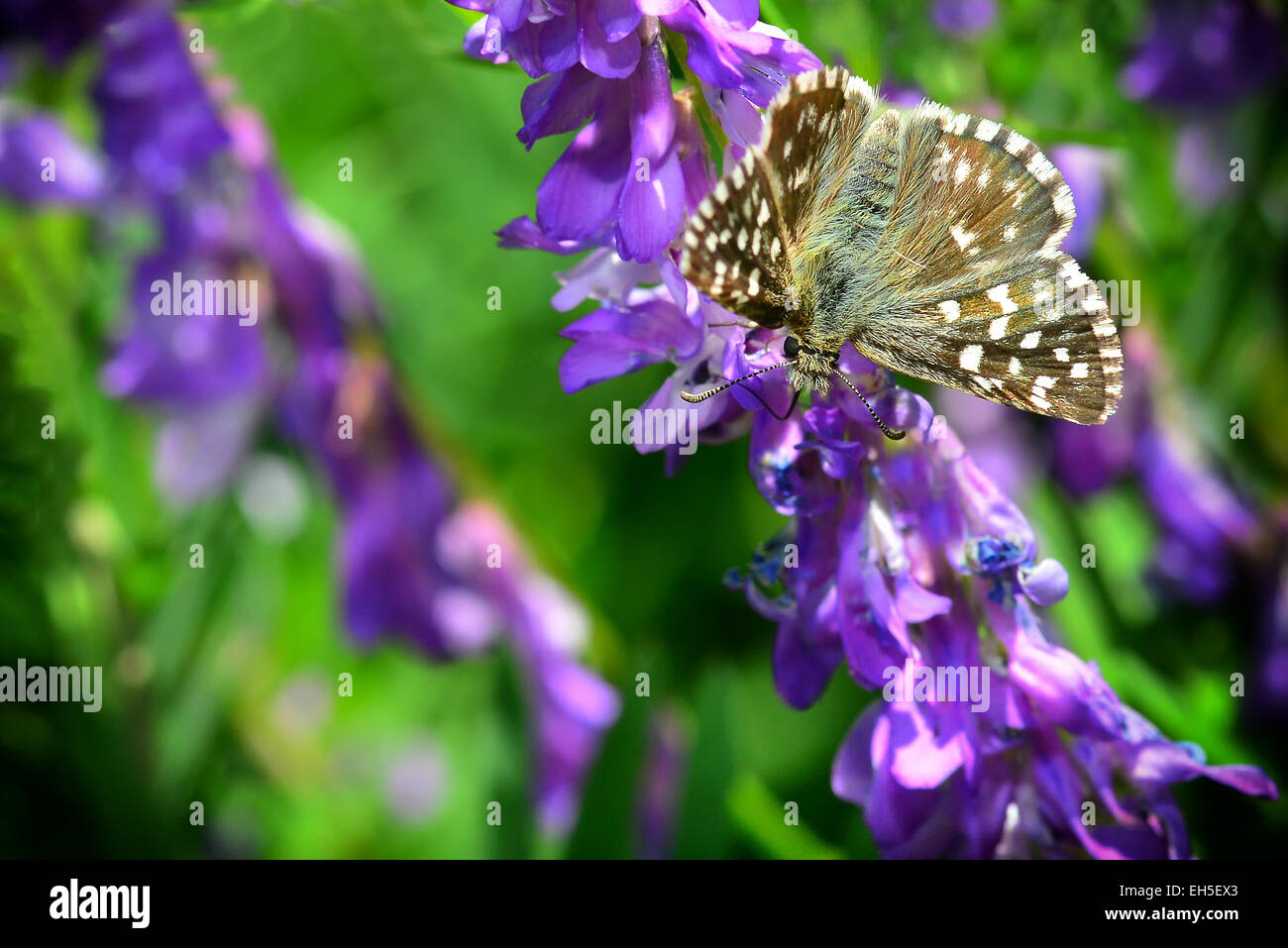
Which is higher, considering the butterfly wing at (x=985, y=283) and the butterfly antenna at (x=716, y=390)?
the butterfly wing at (x=985, y=283)

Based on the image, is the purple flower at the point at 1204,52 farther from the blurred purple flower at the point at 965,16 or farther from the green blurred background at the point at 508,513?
the blurred purple flower at the point at 965,16

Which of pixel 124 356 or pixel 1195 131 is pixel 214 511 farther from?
pixel 1195 131

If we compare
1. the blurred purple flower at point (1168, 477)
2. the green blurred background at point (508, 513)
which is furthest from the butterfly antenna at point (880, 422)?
the blurred purple flower at point (1168, 477)

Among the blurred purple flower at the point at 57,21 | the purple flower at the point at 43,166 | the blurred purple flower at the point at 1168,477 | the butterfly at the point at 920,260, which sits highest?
the blurred purple flower at the point at 57,21

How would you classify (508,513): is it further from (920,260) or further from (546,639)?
(920,260)

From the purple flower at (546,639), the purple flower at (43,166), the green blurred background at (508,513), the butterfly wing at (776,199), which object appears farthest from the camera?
the purple flower at (546,639)
